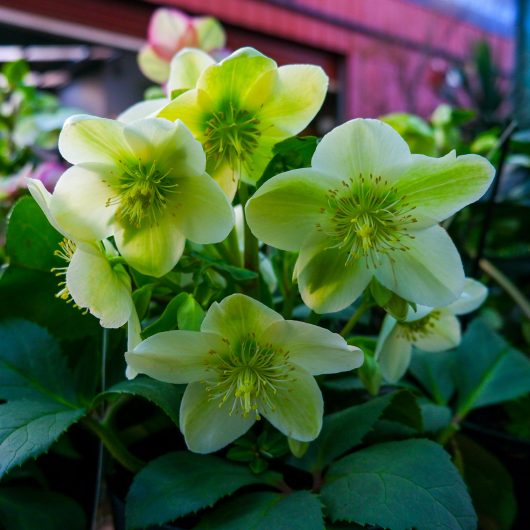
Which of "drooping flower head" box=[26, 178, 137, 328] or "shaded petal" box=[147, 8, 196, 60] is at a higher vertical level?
"drooping flower head" box=[26, 178, 137, 328]

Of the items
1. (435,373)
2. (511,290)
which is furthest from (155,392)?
(511,290)

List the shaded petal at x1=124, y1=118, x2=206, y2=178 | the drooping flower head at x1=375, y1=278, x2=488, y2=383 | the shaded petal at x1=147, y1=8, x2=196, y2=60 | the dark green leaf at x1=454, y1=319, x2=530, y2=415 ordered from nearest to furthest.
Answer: the shaded petal at x1=124, y1=118, x2=206, y2=178, the drooping flower head at x1=375, y1=278, x2=488, y2=383, the dark green leaf at x1=454, y1=319, x2=530, y2=415, the shaded petal at x1=147, y1=8, x2=196, y2=60

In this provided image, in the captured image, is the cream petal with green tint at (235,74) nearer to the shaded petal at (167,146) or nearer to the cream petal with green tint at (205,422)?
the shaded petal at (167,146)

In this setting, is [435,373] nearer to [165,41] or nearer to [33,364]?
[33,364]

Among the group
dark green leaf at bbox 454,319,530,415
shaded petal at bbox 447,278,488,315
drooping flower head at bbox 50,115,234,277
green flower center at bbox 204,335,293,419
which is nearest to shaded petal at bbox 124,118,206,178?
drooping flower head at bbox 50,115,234,277

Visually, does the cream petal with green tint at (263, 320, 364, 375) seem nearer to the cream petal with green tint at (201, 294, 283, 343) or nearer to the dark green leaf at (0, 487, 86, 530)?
the cream petal with green tint at (201, 294, 283, 343)

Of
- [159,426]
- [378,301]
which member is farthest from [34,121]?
[378,301]
